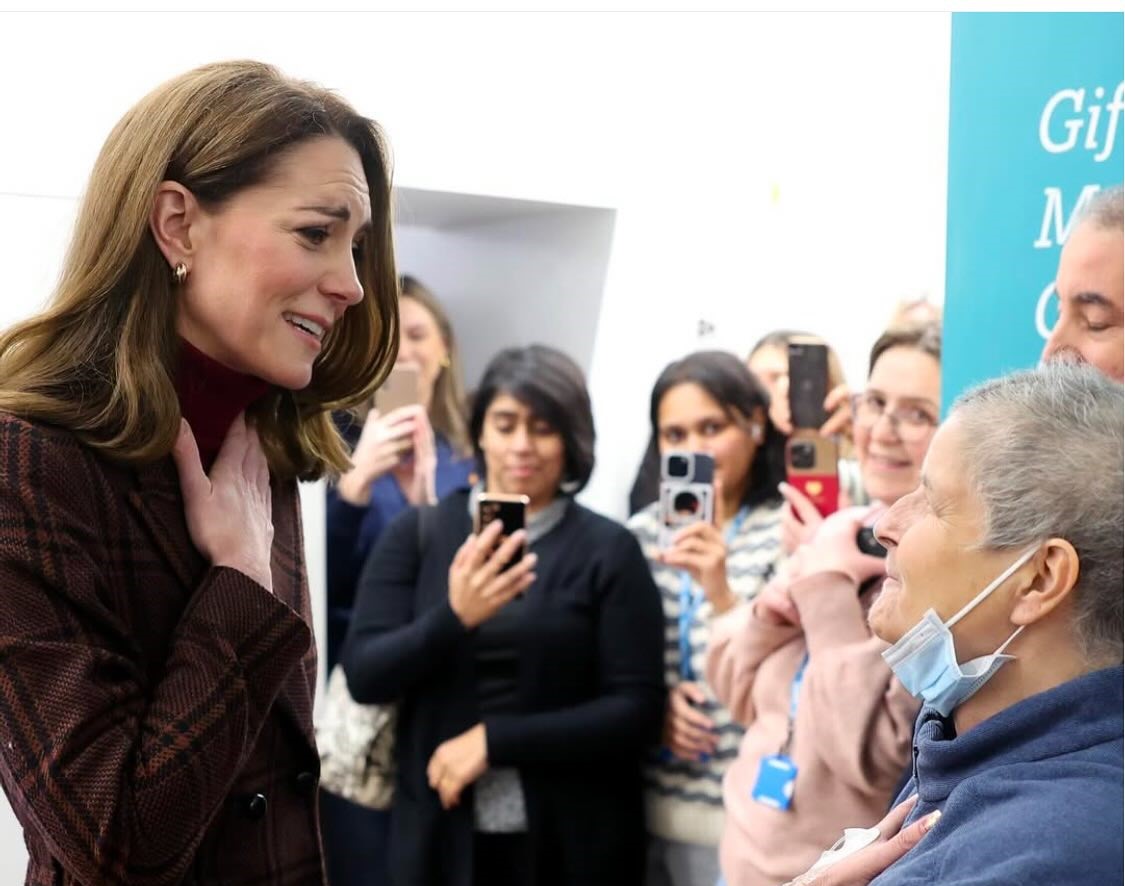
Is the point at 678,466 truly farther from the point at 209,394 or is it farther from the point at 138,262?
the point at 138,262

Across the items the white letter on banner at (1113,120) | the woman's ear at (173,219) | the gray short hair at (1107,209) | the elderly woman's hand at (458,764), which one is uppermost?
the white letter on banner at (1113,120)

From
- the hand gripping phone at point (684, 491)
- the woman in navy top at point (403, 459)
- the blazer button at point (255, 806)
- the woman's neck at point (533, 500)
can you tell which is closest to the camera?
the blazer button at point (255, 806)

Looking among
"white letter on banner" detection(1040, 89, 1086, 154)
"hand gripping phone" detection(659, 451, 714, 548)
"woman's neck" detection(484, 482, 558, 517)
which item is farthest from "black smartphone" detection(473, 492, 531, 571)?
"white letter on banner" detection(1040, 89, 1086, 154)

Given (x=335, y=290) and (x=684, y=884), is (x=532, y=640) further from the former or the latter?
(x=335, y=290)

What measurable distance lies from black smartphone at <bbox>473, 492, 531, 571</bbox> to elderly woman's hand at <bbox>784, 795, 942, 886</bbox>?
1.69 metres

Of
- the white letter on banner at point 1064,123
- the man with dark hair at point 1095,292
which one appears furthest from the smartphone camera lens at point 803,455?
the man with dark hair at point 1095,292

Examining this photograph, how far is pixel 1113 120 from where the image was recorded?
211 centimetres

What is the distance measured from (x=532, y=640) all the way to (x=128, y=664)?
167 cm

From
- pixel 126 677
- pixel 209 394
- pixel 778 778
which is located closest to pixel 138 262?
pixel 209 394

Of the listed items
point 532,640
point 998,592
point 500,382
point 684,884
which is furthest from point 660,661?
point 998,592

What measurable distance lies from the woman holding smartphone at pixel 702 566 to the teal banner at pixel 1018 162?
0.79 m

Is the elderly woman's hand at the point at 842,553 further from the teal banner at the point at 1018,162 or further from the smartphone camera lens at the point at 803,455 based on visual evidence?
the smartphone camera lens at the point at 803,455

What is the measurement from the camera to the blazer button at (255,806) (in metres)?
1.58

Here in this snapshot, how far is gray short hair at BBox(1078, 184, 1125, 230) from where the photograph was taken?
1895mm
